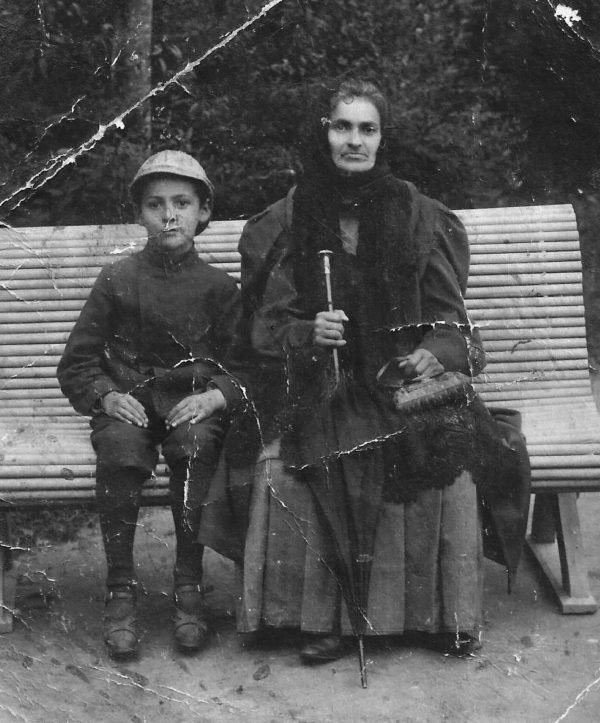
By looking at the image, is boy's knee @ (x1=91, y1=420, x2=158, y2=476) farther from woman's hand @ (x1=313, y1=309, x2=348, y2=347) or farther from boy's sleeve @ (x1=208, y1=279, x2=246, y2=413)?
woman's hand @ (x1=313, y1=309, x2=348, y2=347)

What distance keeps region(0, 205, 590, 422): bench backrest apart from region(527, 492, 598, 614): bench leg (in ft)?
1.50

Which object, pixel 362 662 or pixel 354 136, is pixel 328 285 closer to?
pixel 354 136

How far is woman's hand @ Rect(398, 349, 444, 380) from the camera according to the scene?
3930 millimetres

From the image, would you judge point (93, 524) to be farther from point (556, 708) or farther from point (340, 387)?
point (556, 708)

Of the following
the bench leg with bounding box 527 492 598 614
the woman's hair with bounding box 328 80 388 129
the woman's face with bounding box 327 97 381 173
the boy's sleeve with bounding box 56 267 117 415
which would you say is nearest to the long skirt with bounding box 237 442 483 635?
the bench leg with bounding box 527 492 598 614

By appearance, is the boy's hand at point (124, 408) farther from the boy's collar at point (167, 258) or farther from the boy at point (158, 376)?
the boy's collar at point (167, 258)

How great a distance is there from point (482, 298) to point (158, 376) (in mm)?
1368

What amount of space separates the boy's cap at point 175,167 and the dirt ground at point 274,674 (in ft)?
4.89

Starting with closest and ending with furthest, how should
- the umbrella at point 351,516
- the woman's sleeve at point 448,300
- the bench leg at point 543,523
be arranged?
the umbrella at point 351,516 < the woman's sleeve at point 448,300 < the bench leg at point 543,523

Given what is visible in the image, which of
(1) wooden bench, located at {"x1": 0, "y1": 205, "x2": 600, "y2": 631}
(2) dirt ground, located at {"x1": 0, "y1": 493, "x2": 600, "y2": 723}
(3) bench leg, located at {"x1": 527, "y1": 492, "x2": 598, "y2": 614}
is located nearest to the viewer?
(2) dirt ground, located at {"x1": 0, "y1": 493, "x2": 600, "y2": 723}

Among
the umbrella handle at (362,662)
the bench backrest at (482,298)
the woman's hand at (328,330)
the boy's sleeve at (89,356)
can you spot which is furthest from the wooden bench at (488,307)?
the umbrella handle at (362,662)

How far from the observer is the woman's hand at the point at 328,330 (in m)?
3.90

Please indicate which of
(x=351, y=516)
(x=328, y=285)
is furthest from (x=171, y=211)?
(x=351, y=516)

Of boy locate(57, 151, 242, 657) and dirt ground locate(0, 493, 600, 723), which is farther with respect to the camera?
boy locate(57, 151, 242, 657)
